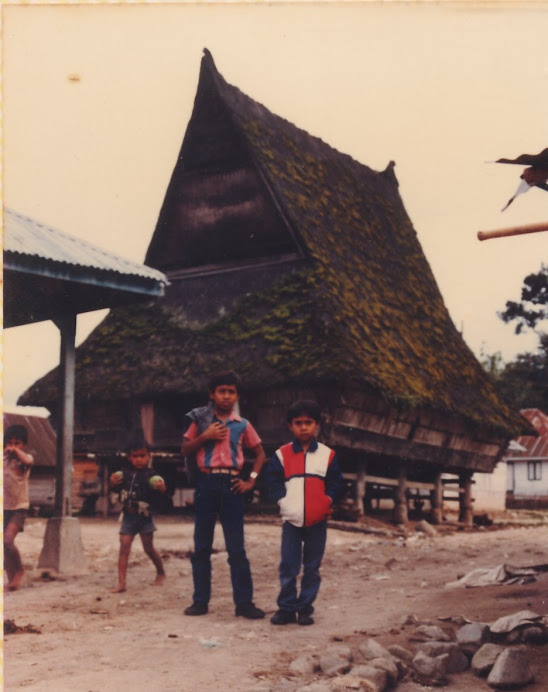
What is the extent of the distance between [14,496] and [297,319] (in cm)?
596

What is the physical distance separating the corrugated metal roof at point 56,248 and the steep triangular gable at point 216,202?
5355mm

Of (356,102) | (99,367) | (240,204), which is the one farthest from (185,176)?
(356,102)

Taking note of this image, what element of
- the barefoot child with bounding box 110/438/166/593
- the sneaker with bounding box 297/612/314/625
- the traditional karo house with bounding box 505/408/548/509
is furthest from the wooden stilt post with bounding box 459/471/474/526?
the traditional karo house with bounding box 505/408/548/509

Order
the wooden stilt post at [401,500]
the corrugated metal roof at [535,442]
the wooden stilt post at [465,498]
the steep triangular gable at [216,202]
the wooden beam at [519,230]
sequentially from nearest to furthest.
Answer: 1. the wooden beam at [519,230]
2. the steep triangular gable at [216,202]
3. the wooden stilt post at [401,500]
4. the wooden stilt post at [465,498]
5. the corrugated metal roof at [535,442]

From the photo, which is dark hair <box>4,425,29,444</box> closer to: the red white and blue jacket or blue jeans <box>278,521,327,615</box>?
the red white and blue jacket

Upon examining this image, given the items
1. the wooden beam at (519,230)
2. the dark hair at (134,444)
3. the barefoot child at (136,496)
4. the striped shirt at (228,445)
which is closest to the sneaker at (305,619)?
the striped shirt at (228,445)

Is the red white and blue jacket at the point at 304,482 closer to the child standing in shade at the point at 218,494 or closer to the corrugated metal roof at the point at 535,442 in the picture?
the child standing in shade at the point at 218,494

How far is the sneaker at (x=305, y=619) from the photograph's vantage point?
5.15 m

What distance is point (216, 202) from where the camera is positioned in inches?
514

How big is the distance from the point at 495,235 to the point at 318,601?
10.9ft

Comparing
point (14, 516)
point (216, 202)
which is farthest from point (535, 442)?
point (14, 516)

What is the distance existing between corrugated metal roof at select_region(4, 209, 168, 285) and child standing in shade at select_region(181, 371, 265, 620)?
178 cm

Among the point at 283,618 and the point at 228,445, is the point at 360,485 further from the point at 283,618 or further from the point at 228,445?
the point at 283,618

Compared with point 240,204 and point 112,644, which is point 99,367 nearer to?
point 240,204
